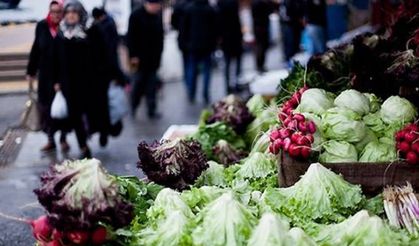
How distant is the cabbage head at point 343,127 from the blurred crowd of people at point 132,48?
3.72m

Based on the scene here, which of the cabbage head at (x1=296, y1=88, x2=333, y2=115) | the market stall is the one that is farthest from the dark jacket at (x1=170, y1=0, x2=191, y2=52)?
the cabbage head at (x1=296, y1=88, x2=333, y2=115)

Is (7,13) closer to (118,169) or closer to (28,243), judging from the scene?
(28,243)

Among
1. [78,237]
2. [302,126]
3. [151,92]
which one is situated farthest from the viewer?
[151,92]

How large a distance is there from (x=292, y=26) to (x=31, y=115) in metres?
7.77

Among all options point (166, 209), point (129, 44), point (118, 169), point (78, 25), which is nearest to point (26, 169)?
point (118, 169)

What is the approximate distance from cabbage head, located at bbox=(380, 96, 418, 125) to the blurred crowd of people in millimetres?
3721

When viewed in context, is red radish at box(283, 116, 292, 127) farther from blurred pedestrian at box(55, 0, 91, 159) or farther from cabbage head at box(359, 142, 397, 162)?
blurred pedestrian at box(55, 0, 91, 159)

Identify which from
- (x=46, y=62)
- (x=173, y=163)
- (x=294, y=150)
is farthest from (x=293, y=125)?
(x=46, y=62)

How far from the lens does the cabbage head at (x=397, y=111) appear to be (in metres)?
4.59

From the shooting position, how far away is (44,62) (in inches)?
342

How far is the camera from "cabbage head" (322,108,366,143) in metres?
4.39

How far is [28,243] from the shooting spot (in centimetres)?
624

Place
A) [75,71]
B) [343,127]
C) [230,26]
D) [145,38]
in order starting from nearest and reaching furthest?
1. [343,127]
2. [75,71]
3. [145,38]
4. [230,26]

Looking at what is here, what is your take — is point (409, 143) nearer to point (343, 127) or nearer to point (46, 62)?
point (343, 127)
